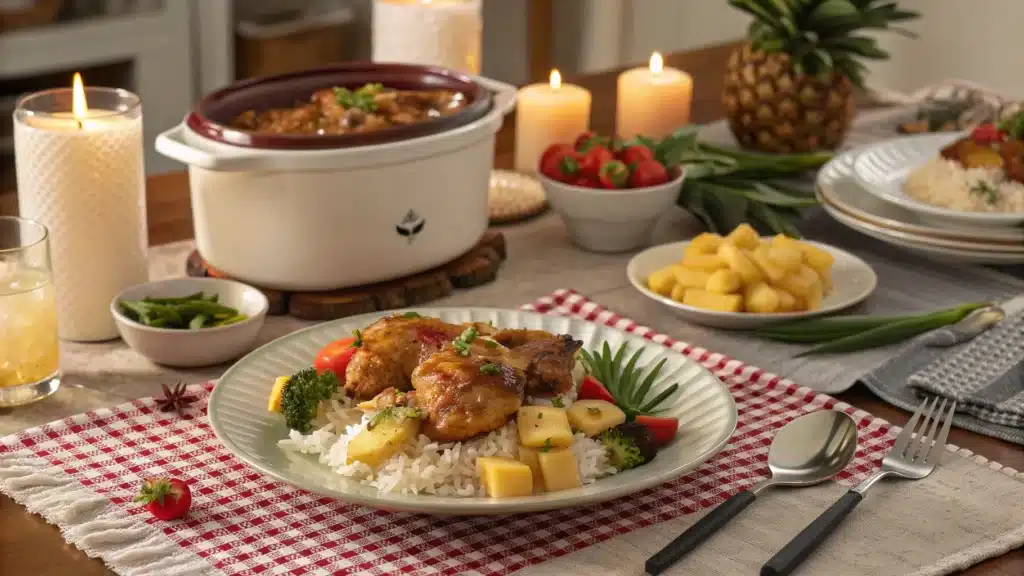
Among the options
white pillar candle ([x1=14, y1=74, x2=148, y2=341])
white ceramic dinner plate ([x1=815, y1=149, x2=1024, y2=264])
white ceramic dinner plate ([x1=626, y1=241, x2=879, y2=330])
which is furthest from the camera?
white ceramic dinner plate ([x1=815, y1=149, x2=1024, y2=264])

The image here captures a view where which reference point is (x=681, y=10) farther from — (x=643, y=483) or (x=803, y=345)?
(x=643, y=483)

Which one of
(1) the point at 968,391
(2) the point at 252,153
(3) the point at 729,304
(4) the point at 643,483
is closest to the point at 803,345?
(3) the point at 729,304

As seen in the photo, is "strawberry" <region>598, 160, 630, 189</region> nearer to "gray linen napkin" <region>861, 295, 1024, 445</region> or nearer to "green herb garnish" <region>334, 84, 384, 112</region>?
"green herb garnish" <region>334, 84, 384, 112</region>

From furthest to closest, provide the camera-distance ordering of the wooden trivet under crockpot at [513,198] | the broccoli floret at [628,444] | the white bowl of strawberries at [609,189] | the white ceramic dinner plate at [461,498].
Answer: the wooden trivet under crockpot at [513,198] < the white bowl of strawberries at [609,189] < the broccoli floret at [628,444] < the white ceramic dinner plate at [461,498]

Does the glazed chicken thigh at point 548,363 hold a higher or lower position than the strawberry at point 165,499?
higher

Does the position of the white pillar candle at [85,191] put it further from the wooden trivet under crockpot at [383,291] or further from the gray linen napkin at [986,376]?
the gray linen napkin at [986,376]

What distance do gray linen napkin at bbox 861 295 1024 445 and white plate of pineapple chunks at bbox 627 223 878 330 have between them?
6.2 inches

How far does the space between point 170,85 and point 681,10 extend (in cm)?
207

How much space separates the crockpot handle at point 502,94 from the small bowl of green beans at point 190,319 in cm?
50

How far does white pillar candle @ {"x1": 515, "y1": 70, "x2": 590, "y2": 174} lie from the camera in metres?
2.42

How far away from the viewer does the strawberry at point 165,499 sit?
1.32 m

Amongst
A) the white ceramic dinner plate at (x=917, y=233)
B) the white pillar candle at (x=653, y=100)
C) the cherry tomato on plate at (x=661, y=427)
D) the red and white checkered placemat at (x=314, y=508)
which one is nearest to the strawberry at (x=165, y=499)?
the red and white checkered placemat at (x=314, y=508)

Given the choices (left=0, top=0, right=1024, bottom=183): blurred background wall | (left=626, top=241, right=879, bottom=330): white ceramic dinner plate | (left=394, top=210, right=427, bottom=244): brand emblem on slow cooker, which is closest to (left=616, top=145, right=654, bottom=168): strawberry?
(left=626, top=241, right=879, bottom=330): white ceramic dinner plate

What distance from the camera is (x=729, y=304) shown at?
1.85m
